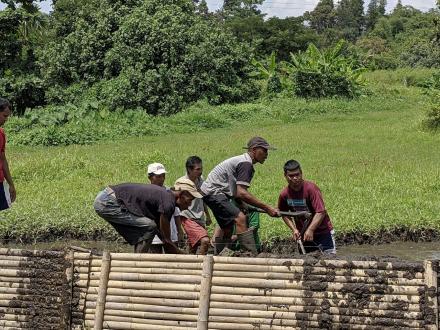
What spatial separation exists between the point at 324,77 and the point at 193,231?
729 inches

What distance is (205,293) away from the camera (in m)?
4.76

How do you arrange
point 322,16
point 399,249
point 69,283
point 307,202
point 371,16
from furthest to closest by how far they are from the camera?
point 371,16 < point 322,16 < point 399,249 < point 307,202 < point 69,283

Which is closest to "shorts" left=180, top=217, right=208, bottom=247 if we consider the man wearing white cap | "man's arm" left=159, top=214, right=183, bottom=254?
the man wearing white cap

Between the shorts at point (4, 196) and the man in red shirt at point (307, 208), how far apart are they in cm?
260

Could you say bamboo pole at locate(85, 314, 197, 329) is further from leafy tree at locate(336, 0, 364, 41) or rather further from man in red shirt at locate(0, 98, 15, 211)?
leafy tree at locate(336, 0, 364, 41)

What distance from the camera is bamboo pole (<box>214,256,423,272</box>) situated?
4457 mm

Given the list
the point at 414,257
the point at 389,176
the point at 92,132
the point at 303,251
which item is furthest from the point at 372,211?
the point at 92,132

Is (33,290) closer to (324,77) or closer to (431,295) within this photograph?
(431,295)

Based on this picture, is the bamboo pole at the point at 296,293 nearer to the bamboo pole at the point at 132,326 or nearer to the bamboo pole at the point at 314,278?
the bamboo pole at the point at 314,278

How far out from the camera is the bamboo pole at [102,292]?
5.07m

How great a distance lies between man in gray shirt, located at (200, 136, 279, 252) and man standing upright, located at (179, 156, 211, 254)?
11 centimetres

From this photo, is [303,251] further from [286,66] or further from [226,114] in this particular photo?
[286,66]

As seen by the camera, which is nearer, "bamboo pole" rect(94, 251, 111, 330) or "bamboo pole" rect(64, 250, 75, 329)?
"bamboo pole" rect(94, 251, 111, 330)

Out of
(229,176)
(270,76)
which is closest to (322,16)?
(270,76)
